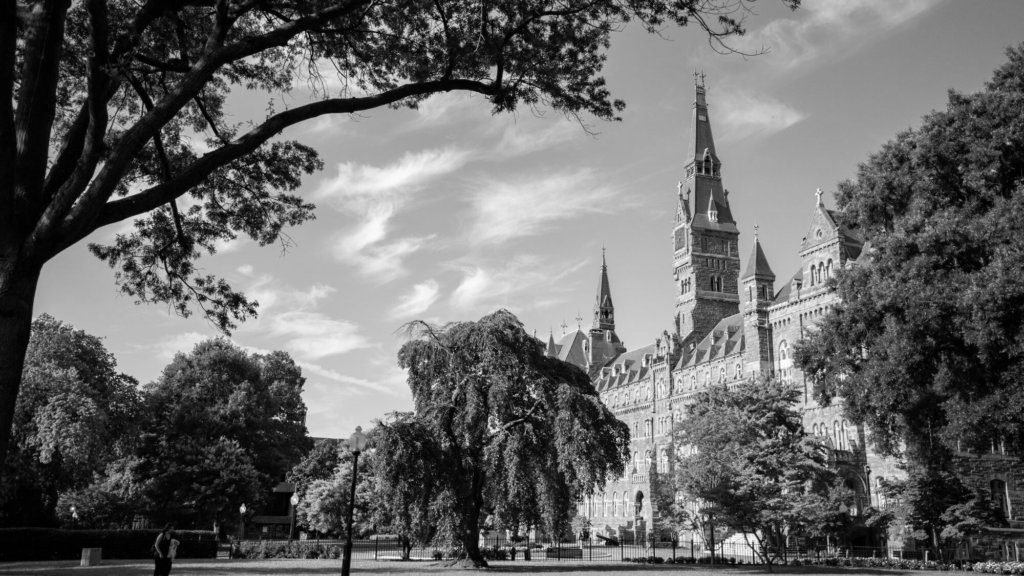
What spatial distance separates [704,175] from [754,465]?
53.0 m

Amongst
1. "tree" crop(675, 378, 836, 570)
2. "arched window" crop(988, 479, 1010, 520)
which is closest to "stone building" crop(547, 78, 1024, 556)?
"arched window" crop(988, 479, 1010, 520)

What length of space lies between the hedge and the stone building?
30493 millimetres

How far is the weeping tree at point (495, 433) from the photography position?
25.8 metres

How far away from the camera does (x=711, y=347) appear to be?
2731 inches

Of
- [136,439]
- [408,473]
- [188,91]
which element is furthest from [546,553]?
[188,91]

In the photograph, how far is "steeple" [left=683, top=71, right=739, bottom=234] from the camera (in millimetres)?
83875

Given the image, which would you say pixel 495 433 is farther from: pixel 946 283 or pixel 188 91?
pixel 188 91

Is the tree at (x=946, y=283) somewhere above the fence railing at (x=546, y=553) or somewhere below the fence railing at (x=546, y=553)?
above

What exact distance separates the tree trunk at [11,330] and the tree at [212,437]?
4163 centimetres

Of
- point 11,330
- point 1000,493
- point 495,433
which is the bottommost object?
point 1000,493

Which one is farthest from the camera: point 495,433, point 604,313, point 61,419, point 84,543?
point 604,313

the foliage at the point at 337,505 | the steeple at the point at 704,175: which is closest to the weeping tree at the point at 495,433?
the foliage at the point at 337,505

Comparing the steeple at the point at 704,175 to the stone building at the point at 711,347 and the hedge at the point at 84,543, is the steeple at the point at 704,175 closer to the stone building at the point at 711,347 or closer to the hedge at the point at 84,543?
the stone building at the point at 711,347

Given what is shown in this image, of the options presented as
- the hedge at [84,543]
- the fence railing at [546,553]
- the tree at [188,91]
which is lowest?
the fence railing at [546,553]
